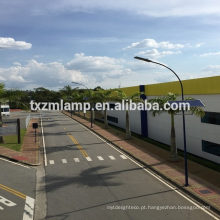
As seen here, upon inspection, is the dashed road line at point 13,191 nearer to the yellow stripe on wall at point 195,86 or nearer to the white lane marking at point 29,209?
the white lane marking at point 29,209

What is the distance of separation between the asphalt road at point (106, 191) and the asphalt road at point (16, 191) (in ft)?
3.63

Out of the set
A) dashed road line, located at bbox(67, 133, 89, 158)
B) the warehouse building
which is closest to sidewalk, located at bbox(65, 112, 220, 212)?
the warehouse building

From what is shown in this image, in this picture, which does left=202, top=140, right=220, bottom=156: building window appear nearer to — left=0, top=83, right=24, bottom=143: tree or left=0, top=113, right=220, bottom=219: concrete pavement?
left=0, top=113, right=220, bottom=219: concrete pavement

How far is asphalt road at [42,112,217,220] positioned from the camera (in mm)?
13055

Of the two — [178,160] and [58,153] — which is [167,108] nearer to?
[178,160]

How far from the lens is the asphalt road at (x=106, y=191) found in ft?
42.8

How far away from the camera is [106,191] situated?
1622 cm

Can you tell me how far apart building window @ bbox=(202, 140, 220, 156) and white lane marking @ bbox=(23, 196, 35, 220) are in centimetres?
1740

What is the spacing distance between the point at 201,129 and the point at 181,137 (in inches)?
146

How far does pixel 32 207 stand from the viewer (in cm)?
1398

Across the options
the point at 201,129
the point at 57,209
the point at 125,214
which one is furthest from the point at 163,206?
the point at 201,129

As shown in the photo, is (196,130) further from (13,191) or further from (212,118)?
(13,191)

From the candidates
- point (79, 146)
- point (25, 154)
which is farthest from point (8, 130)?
point (79, 146)

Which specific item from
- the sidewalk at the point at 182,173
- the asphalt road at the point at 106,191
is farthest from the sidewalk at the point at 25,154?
the sidewalk at the point at 182,173
